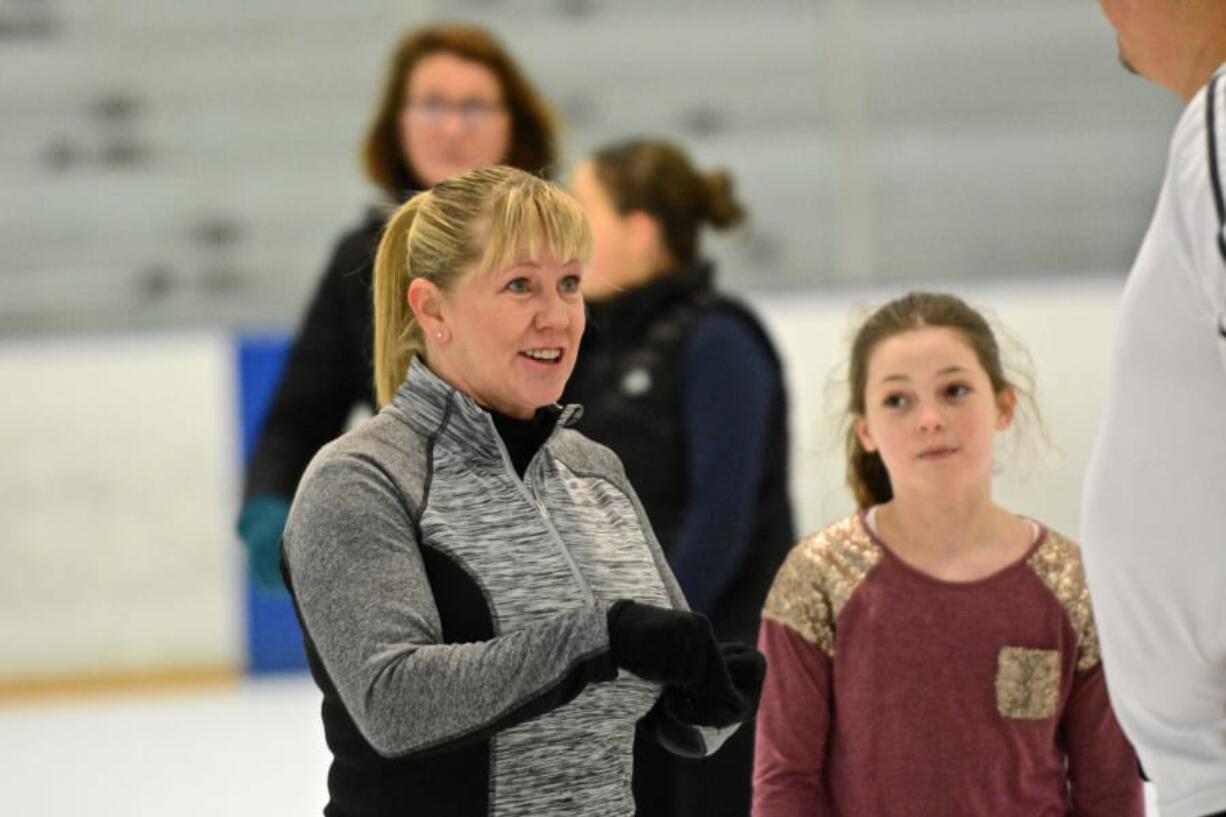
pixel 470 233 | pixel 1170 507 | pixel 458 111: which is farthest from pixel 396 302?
pixel 458 111

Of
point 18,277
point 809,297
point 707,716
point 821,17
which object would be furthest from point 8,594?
point 707,716

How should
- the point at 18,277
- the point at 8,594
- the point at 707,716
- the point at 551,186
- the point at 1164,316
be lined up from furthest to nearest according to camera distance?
the point at 18,277 → the point at 8,594 → the point at 551,186 → the point at 707,716 → the point at 1164,316

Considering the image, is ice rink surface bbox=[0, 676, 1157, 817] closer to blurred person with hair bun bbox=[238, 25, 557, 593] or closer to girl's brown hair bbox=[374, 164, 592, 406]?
blurred person with hair bun bbox=[238, 25, 557, 593]

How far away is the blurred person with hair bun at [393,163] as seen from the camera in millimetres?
3057

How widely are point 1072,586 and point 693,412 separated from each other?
86 centimetres

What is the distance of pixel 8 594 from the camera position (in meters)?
7.68

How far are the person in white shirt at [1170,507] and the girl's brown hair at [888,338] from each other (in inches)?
19.5

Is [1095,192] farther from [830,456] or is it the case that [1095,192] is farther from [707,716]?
[707,716]

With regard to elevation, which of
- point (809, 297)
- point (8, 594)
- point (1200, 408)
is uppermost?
point (1200, 408)

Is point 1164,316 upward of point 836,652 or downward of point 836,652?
upward

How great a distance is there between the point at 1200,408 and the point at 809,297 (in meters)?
6.40

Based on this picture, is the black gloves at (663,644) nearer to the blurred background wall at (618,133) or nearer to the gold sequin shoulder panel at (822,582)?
the gold sequin shoulder panel at (822,582)

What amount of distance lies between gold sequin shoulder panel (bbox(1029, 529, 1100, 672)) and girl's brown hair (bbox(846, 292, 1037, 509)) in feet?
0.63

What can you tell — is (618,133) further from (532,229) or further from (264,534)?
(532,229)
